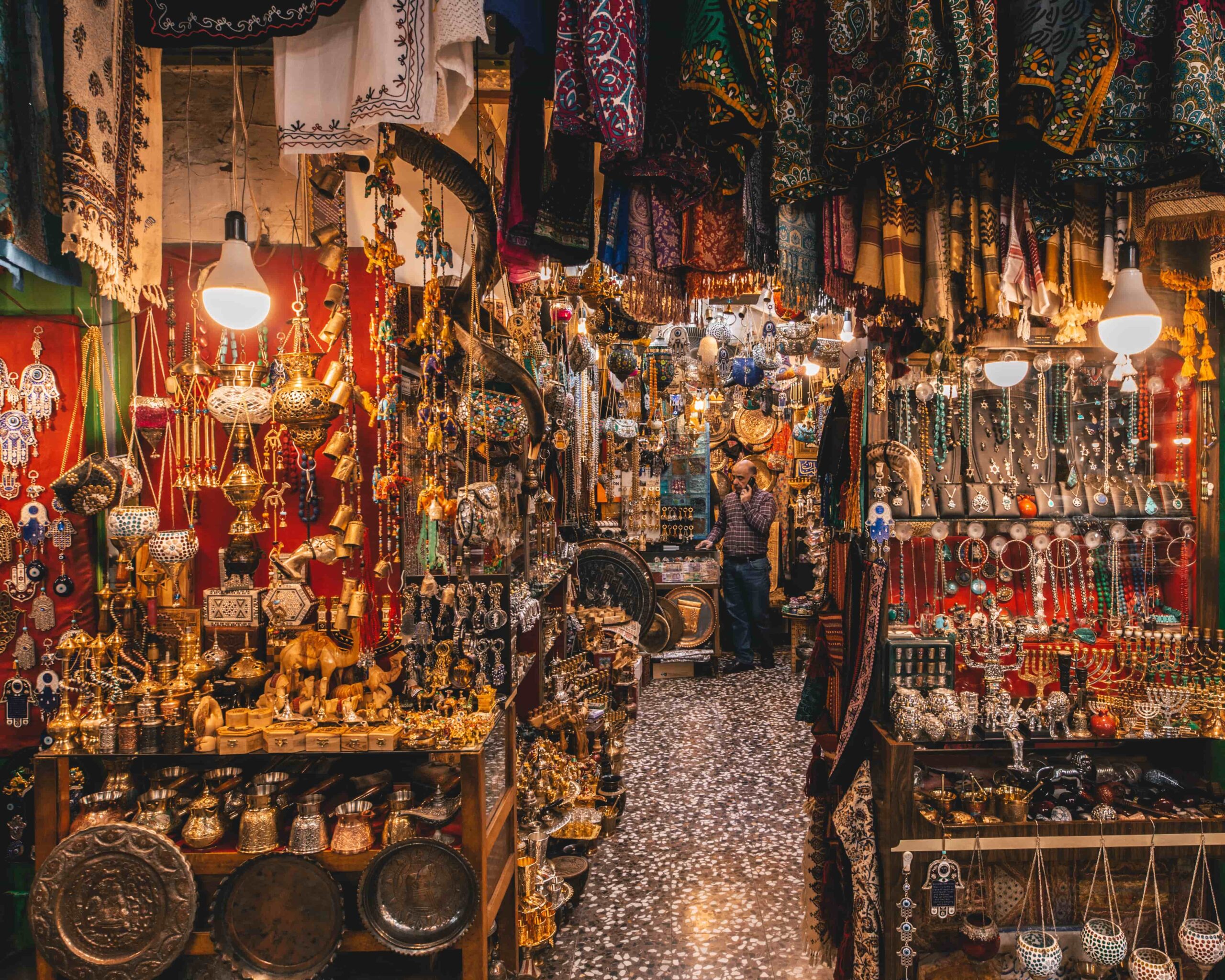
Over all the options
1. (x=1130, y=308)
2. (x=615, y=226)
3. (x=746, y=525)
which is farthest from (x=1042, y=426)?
(x=746, y=525)

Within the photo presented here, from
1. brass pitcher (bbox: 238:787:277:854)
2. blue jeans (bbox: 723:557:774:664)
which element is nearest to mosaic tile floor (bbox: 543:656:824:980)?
brass pitcher (bbox: 238:787:277:854)

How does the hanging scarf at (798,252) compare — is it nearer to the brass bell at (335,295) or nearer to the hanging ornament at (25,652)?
the brass bell at (335,295)

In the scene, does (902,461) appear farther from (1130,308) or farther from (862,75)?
(862,75)

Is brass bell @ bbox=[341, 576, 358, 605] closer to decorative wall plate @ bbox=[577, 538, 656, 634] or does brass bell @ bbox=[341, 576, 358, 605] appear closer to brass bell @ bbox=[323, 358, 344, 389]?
brass bell @ bbox=[323, 358, 344, 389]

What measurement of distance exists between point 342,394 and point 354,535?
40 centimetres

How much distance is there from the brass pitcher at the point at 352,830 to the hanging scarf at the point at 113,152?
4.61ft

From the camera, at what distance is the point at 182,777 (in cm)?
220

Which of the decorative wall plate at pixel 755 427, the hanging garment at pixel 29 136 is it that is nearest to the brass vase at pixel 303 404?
the hanging garment at pixel 29 136

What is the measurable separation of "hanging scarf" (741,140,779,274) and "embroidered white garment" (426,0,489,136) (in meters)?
0.63

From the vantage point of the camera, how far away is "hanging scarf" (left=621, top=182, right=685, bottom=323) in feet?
5.90

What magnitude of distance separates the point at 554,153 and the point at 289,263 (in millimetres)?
1346

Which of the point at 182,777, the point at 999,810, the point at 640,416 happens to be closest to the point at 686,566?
the point at 640,416

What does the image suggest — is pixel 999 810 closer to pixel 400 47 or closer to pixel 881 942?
pixel 881 942

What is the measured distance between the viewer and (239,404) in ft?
7.13
